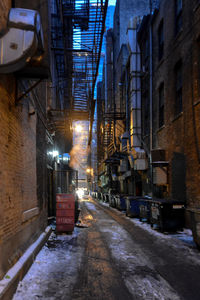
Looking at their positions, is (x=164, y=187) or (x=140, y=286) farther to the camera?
(x=164, y=187)

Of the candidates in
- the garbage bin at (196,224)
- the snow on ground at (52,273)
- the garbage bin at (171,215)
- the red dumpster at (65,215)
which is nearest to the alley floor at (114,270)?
the snow on ground at (52,273)

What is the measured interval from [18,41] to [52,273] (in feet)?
15.7

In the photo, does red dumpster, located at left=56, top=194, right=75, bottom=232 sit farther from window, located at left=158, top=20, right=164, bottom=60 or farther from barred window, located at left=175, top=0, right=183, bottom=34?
window, located at left=158, top=20, right=164, bottom=60

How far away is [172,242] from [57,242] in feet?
13.0

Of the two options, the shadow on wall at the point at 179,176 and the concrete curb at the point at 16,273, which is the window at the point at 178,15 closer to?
the shadow on wall at the point at 179,176

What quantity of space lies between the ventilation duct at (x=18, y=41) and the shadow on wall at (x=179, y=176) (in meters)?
9.98

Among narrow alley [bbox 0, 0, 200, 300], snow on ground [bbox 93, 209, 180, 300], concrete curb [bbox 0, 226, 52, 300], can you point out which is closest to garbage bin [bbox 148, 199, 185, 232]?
narrow alley [bbox 0, 0, 200, 300]

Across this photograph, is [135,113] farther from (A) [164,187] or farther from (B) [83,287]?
(B) [83,287]

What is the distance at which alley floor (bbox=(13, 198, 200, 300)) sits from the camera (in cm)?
480

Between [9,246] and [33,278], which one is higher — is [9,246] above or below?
above

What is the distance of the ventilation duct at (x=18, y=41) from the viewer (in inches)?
179

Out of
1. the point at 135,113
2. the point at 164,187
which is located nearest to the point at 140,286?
the point at 164,187

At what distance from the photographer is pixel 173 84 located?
49.1 ft


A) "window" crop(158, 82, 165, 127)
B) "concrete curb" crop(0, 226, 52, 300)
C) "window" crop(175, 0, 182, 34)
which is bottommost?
"concrete curb" crop(0, 226, 52, 300)
